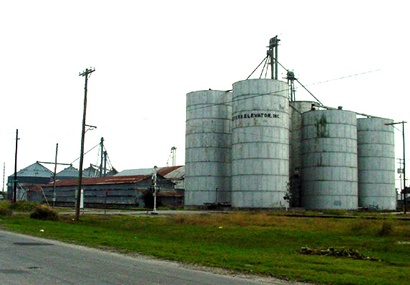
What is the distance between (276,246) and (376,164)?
190ft

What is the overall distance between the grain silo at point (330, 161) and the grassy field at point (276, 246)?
109 feet

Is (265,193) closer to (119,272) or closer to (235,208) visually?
(235,208)

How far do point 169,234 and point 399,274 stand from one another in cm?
1810

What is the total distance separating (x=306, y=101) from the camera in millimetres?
81438

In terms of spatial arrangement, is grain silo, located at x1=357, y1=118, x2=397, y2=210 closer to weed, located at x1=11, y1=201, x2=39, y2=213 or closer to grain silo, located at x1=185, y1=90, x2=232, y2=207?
grain silo, located at x1=185, y1=90, x2=232, y2=207

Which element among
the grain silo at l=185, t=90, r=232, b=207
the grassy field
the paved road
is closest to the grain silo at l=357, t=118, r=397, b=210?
the grain silo at l=185, t=90, r=232, b=207

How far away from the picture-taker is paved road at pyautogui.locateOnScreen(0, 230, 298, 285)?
1196 centimetres

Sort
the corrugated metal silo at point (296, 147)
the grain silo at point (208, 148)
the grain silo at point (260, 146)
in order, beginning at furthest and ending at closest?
the corrugated metal silo at point (296, 147) → the grain silo at point (208, 148) → the grain silo at point (260, 146)

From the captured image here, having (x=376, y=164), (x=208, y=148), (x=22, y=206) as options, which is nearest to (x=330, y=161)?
(x=376, y=164)

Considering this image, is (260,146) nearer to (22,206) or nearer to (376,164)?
(376,164)

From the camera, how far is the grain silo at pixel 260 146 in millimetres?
64188

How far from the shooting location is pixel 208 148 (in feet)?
237

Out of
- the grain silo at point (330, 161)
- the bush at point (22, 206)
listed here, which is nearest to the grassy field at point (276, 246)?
the bush at point (22, 206)

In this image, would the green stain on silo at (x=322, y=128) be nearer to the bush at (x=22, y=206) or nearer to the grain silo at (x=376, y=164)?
the grain silo at (x=376, y=164)
